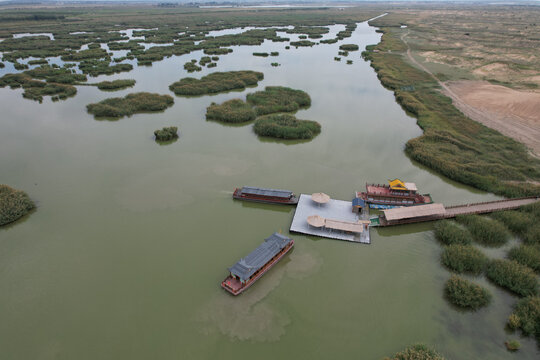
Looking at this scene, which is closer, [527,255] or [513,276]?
[513,276]

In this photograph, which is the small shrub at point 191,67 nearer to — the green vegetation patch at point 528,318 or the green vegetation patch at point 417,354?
the green vegetation patch at point 417,354

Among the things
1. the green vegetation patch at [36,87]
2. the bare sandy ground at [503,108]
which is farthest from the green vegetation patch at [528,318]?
the green vegetation patch at [36,87]

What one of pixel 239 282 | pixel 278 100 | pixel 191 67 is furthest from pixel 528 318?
pixel 191 67

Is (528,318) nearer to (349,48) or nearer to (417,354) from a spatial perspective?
(417,354)

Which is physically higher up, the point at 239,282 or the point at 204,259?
the point at 239,282

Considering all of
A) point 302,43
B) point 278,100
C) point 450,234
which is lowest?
point 302,43

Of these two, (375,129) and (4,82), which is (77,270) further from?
(4,82)

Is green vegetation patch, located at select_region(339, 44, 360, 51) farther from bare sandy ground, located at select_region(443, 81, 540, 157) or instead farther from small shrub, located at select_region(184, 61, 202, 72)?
small shrub, located at select_region(184, 61, 202, 72)

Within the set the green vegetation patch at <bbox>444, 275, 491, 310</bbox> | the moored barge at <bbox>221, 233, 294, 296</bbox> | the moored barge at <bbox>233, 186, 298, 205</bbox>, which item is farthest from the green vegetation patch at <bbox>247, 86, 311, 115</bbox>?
the green vegetation patch at <bbox>444, 275, 491, 310</bbox>
